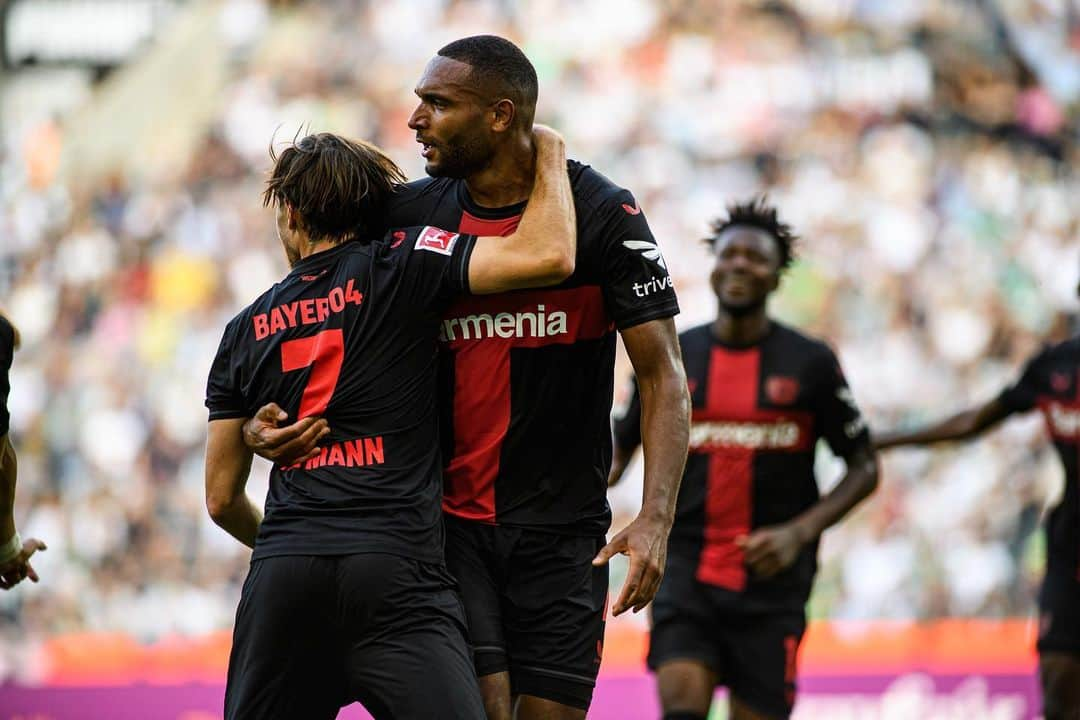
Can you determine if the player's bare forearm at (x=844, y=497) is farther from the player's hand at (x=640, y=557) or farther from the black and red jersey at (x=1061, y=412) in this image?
the player's hand at (x=640, y=557)

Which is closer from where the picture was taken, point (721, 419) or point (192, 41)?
point (721, 419)

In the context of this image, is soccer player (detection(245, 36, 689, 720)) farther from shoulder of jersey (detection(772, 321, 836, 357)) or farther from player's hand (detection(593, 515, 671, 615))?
shoulder of jersey (detection(772, 321, 836, 357))

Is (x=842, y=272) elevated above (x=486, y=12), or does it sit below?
below

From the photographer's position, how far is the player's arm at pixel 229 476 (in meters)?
4.03

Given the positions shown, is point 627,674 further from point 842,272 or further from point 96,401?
point 96,401

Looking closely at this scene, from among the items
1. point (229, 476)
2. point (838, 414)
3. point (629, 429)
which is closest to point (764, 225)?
point (838, 414)

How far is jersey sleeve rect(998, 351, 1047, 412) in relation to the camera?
7.14m

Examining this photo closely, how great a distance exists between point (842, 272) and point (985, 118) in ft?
5.22

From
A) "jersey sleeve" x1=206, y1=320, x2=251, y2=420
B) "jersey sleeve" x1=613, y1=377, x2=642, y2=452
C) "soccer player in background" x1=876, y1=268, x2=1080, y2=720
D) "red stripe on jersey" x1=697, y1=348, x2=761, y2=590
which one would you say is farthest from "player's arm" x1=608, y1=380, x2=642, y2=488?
"jersey sleeve" x1=206, y1=320, x2=251, y2=420

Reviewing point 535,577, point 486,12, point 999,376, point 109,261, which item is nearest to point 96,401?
point 109,261

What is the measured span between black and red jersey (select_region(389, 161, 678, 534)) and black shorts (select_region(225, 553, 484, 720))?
0.61 metres

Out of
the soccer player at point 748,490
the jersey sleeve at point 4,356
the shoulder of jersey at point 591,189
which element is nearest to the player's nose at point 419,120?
the shoulder of jersey at point 591,189

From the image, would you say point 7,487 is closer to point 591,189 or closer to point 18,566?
point 18,566

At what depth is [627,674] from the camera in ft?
32.7
